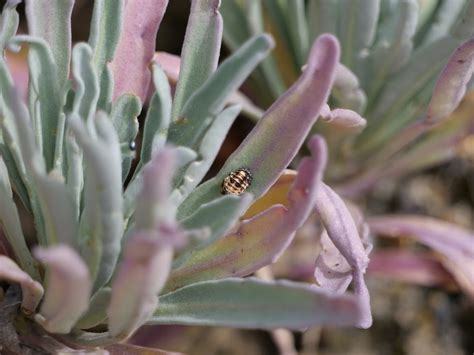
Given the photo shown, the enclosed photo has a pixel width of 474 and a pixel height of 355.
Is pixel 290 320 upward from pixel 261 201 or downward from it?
upward

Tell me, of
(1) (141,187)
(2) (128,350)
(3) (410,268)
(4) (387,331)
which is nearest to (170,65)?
(1) (141,187)

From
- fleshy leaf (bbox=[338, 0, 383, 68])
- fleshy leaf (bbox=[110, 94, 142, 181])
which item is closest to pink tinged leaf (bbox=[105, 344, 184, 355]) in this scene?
fleshy leaf (bbox=[110, 94, 142, 181])

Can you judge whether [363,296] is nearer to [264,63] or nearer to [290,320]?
[290,320]

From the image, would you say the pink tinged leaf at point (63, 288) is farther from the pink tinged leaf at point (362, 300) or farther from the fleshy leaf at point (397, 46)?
the fleshy leaf at point (397, 46)

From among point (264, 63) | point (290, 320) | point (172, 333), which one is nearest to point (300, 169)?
point (290, 320)

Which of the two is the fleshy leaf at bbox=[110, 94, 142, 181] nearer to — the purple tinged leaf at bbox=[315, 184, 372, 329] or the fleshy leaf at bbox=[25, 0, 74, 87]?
the fleshy leaf at bbox=[25, 0, 74, 87]

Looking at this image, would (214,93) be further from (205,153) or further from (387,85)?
(387,85)

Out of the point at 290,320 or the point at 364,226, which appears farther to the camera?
the point at 364,226
